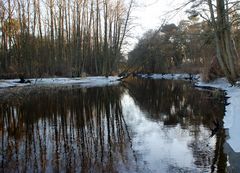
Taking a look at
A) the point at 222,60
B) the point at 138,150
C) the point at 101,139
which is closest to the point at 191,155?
the point at 138,150

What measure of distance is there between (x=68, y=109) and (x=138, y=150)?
7.21 metres

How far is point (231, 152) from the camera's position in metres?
6.26

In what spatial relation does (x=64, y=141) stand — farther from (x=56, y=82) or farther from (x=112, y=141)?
(x=56, y=82)

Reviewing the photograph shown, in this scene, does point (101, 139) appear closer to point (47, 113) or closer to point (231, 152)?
point (231, 152)

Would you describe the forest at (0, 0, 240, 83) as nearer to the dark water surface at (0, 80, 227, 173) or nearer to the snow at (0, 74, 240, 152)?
the snow at (0, 74, 240, 152)

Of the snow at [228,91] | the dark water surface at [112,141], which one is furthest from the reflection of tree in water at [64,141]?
the snow at [228,91]

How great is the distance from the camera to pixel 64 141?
7.73m

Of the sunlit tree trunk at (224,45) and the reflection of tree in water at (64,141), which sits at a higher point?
the sunlit tree trunk at (224,45)

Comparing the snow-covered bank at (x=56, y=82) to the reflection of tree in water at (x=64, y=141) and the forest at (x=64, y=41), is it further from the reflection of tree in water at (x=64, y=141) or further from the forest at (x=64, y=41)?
the reflection of tree in water at (x=64, y=141)

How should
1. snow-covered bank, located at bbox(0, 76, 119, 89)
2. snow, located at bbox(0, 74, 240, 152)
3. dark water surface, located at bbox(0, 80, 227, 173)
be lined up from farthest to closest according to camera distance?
snow-covered bank, located at bbox(0, 76, 119, 89) < snow, located at bbox(0, 74, 240, 152) < dark water surface, located at bbox(0, 80, 227, 173)

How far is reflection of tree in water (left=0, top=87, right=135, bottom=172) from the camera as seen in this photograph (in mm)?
5926

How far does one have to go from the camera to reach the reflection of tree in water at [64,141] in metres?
5.93

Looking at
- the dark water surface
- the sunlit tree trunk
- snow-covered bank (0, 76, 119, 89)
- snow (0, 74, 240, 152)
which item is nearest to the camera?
the dark water surface

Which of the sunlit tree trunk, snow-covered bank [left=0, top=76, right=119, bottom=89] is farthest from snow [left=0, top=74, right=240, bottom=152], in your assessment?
the sunlit tree trunk
